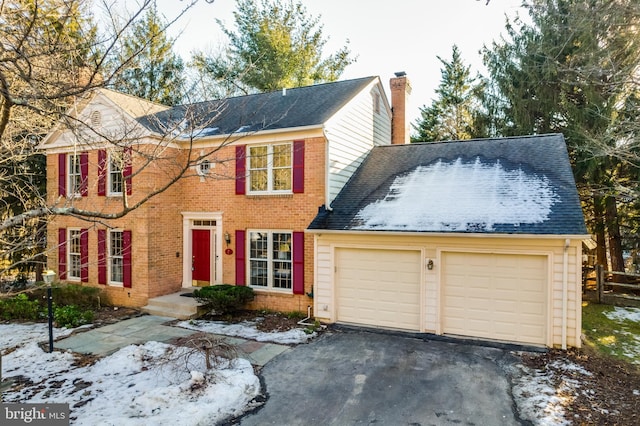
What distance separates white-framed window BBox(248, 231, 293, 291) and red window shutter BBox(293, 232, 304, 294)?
212mm

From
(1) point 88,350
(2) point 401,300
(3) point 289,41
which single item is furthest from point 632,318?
(3) point 289,41

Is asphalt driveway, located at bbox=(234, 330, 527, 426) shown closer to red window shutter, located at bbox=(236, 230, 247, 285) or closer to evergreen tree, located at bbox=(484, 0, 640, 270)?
red window shutter, located at bbox=(236, 230, 247, 285)

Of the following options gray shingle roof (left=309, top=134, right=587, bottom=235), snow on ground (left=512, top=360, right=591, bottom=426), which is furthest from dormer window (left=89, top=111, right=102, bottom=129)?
snow on ground (left=512, top=360, right=591, bottom=426)

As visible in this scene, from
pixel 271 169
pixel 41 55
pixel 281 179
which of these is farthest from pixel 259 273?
pixel 41 55

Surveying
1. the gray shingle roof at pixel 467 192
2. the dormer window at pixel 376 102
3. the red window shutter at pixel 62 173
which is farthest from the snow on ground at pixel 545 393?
the red window shutter at pixel 62 173

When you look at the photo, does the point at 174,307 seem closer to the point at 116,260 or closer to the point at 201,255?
the point at 201,255

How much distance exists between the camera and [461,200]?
967 cm

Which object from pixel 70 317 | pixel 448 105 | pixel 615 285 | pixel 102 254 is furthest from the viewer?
pixel 448 105

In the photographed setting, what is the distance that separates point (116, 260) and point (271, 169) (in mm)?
6113

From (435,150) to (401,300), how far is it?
17.3ft

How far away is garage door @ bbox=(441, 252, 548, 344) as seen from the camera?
331 inches

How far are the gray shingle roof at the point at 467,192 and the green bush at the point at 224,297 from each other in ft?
9.63

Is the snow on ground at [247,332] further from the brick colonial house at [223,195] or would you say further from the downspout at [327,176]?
the downspout at [327,176]

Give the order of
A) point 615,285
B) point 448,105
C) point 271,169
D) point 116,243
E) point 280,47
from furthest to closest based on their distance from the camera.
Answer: point 448,105 → point 280,47 → point 615,285 → point 116,243 → point 271,169
